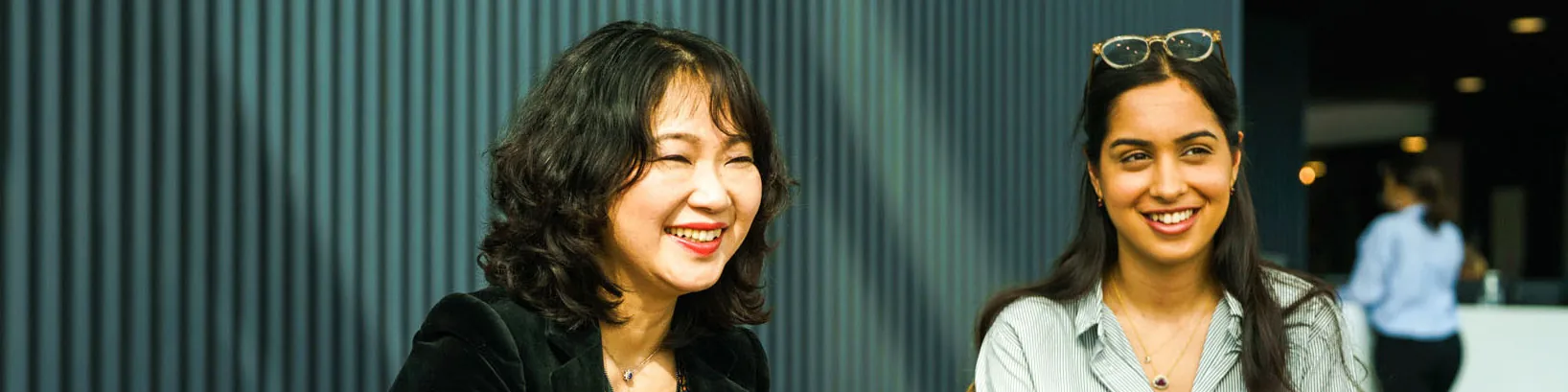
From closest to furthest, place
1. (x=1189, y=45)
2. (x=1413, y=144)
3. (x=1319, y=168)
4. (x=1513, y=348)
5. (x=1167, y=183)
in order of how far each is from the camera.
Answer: (x=1167, y=183) < (x=1189, y=45) < (x=1513, y=348) < (x=1413, y=144) < (x=1319, y=168)

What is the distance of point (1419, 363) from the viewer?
5.61 m

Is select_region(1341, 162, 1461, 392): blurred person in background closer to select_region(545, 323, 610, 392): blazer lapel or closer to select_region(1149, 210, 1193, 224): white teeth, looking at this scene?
select_region(1149, 210, 1193, 224): white teeth

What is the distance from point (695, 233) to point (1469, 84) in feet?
37.8

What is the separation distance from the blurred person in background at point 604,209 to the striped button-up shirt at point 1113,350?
2.36 feet

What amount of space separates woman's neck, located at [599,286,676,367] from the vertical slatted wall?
1.10 metres

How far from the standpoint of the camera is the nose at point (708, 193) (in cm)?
130


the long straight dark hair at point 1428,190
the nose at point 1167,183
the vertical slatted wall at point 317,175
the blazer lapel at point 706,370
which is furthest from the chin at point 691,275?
the long straight dark hair at point 1428,190

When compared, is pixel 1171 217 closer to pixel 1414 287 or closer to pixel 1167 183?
pixel 1167 183

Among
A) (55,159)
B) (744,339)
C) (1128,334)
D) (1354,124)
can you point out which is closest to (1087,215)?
(1128,334)

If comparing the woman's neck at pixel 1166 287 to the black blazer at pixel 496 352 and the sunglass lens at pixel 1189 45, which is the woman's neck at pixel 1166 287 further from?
the black blazer at pixel 496 352

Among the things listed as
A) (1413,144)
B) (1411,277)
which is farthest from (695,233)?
(1413,144)

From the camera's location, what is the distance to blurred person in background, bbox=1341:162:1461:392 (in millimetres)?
5594

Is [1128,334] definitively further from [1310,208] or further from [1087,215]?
[1310,208]

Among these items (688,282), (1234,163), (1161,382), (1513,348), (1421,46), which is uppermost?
(1421,46)
